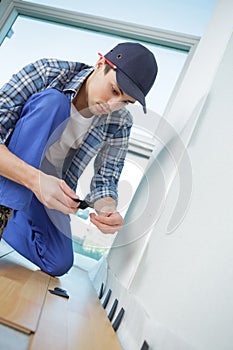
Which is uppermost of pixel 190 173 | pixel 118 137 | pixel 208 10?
pixel 208 10

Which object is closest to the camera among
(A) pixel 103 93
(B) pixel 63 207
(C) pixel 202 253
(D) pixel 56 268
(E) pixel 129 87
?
(C) pixel 202 253

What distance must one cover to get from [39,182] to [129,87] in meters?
0.33

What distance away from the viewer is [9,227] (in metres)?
1.16

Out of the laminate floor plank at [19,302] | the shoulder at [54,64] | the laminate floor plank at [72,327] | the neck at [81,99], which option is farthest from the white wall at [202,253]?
the shoulder at [54,64]

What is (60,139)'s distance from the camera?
82 cm

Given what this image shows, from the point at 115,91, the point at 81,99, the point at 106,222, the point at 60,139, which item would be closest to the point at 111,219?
the point at 106,222

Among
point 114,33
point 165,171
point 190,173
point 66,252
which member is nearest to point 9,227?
point 66,252

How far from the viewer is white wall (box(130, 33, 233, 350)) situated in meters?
0.40

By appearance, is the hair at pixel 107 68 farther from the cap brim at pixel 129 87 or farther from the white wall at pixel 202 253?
the white wall at pixel 202 253

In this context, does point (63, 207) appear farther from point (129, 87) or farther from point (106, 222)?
point (129, 87)

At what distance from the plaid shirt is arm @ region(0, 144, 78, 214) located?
0.28ft

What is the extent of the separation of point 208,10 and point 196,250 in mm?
1613

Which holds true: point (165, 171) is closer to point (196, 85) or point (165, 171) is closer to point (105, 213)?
point (105, 213)

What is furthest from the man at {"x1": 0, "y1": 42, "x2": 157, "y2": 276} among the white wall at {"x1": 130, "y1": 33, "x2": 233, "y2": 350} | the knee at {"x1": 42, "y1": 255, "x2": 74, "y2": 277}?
the white wall at {"x1": 130, "y1": 33, "x2": 233, "y2": 350}
